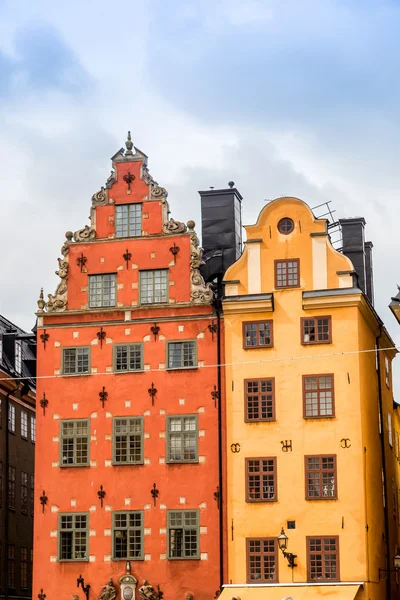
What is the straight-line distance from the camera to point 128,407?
4788 centimetres

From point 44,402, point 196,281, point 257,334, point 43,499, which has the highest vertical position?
point 196,281

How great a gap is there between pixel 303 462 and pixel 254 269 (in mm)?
7430

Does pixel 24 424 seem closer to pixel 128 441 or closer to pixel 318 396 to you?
pixel 128 441

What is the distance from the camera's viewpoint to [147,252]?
4891 centimetres

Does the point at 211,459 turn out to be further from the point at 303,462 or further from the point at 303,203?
the point at 303,203

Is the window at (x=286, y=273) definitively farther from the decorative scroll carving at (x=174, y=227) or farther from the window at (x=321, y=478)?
the window at (x=321, y=478)

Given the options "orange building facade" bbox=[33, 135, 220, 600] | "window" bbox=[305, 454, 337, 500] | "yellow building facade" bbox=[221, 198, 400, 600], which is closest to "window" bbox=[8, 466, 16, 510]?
"orange building facade" bbox=[33, 135, 220, 600]

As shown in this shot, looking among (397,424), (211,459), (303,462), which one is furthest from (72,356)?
(397,424)

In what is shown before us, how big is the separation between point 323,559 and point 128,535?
7.20 metres

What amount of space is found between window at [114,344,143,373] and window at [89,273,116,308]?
5.87ft

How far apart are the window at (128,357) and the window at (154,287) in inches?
70.6

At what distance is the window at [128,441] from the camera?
47.4 meters

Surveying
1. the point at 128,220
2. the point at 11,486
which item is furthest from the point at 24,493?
the point at 128,220

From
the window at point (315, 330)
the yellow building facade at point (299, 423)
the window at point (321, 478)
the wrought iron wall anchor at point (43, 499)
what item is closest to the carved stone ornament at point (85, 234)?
the yellow building facade at point (299, 423)
